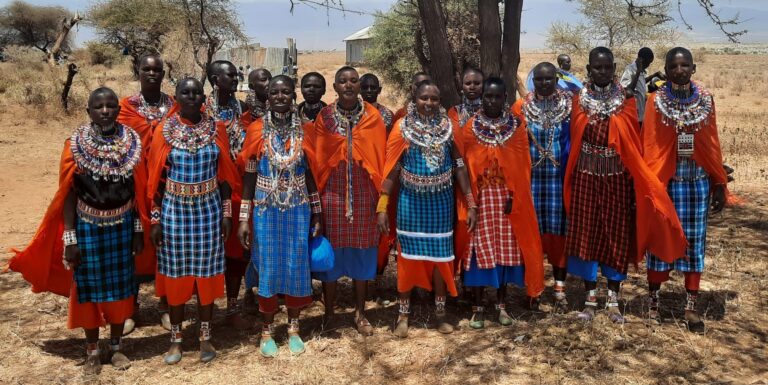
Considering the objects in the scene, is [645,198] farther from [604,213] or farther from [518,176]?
[518,176]

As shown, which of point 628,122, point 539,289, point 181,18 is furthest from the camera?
point 181,18

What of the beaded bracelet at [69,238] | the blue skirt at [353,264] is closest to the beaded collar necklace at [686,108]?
the blue skirt at [353,264]

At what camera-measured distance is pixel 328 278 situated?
14.5 feet

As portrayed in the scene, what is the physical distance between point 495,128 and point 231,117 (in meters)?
2.01

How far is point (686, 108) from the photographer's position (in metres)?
4.19

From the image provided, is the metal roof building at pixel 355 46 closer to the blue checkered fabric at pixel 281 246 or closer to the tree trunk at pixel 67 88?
the tree trunk at pixel 67 88

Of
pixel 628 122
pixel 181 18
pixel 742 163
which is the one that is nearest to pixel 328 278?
pixel 628 122

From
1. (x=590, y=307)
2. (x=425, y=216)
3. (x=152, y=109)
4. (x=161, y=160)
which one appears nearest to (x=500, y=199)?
(x=425, y=216)

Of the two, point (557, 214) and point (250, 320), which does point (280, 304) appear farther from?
point (557, 214)

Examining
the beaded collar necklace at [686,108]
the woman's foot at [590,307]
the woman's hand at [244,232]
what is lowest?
the woman's foot at [590,307]

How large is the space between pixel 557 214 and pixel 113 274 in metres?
3.23

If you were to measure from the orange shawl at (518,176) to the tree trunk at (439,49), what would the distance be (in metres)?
1.25

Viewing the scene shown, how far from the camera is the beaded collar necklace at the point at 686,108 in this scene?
4.16m

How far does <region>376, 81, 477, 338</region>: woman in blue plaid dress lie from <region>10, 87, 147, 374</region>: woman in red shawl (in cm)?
167
